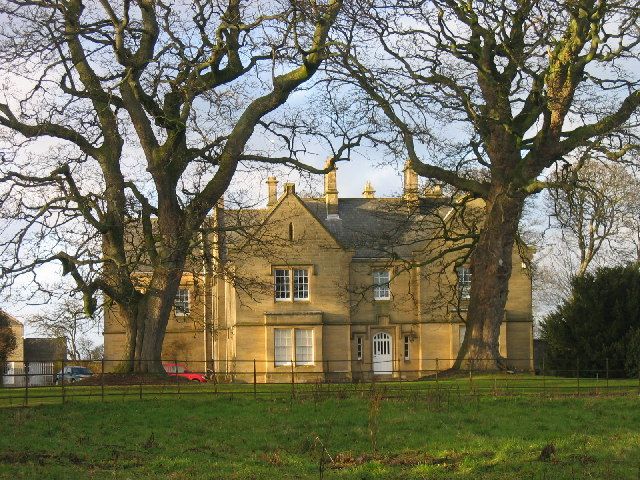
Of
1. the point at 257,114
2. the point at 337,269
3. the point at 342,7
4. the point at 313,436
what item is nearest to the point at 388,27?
the point at 342,7

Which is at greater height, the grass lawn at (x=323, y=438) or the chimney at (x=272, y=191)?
the chimney at (x=272, y=191)

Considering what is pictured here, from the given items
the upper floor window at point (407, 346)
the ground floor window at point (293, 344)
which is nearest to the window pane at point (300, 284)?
the ground floor window at point (293, 344)

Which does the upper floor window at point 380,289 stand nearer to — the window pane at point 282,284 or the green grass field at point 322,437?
the window pane at point 282,284

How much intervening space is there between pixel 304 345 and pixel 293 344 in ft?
1.75

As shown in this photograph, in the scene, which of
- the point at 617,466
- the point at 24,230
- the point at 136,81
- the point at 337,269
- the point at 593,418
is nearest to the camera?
the point at 617,466

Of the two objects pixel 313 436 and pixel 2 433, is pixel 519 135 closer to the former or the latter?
pixel 313 436

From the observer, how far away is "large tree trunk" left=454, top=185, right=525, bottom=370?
28828mm

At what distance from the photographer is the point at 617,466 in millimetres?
Answer: 14734

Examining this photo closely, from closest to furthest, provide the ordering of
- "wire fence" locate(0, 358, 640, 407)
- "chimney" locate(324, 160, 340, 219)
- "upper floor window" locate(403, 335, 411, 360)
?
"wire fence" locate(0, 358, 640, 407) → "upper floor window" locate(403, 335, 411, 360) → "chimney" locate(324, 160, 340, 219)

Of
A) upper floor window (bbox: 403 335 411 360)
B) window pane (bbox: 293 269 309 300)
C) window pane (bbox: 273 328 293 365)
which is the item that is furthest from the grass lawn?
upper floor window (bbox: 403 335 411 360)

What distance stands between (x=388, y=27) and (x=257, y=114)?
4291 millimetres

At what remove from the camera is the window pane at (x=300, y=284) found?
48.8 m

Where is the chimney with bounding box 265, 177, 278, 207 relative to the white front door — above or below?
above

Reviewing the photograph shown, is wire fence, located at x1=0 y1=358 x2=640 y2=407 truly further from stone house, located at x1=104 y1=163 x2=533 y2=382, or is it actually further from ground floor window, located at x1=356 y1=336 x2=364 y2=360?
ground floor window, located at x1=356 y1=336 x2=364 y2=360
